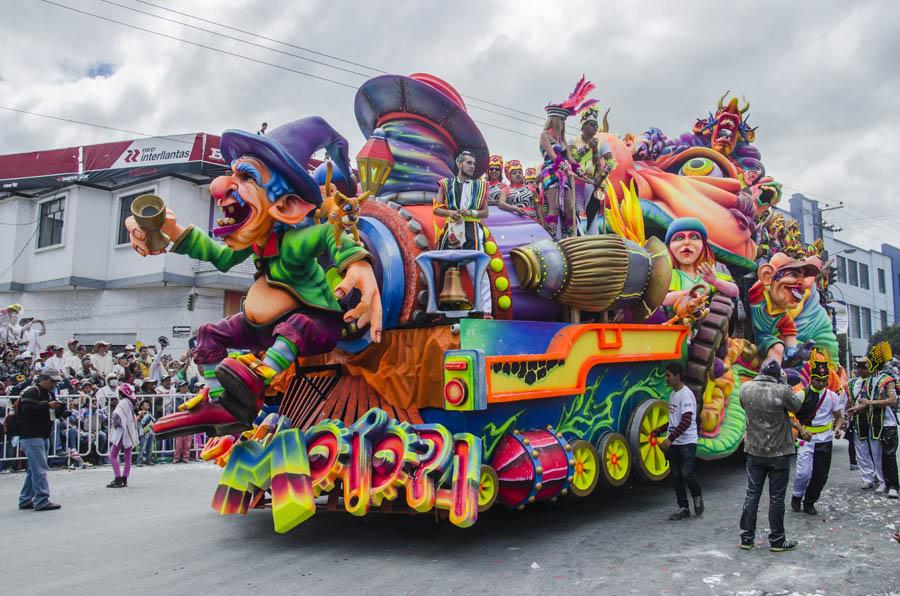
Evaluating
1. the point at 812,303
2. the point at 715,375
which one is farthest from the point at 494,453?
the point at 812,303

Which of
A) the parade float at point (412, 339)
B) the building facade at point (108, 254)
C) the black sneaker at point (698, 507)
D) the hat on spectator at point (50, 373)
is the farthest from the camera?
the building facade at point (108, 254)

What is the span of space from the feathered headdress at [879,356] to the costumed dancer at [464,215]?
4.66 meters

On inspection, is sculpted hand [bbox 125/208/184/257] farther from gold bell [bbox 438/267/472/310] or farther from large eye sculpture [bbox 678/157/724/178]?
large eye sculpture [bbox 678/157/724/178]

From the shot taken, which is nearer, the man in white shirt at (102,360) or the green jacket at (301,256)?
the green jacket at (301,256)

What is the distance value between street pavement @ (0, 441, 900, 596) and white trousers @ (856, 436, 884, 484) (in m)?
0.20

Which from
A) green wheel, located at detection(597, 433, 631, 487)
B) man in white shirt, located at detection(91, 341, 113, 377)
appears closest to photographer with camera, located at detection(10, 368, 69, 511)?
green wheel, located at detection(597, 433, 631, 487)

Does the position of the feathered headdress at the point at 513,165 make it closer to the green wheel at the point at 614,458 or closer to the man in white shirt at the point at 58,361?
the green wheel at the point at 614,458

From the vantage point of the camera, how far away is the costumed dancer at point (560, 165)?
297 inches

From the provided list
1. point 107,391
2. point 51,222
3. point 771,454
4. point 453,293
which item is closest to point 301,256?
point 453,293

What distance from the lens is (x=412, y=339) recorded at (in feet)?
19.7

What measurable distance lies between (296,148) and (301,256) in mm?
1103

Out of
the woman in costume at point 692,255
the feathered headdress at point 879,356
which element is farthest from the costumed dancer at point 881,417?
the woman in costume at point 692,255

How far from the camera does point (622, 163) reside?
31.9 ft

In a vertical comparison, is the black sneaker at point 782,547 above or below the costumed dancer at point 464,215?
below
